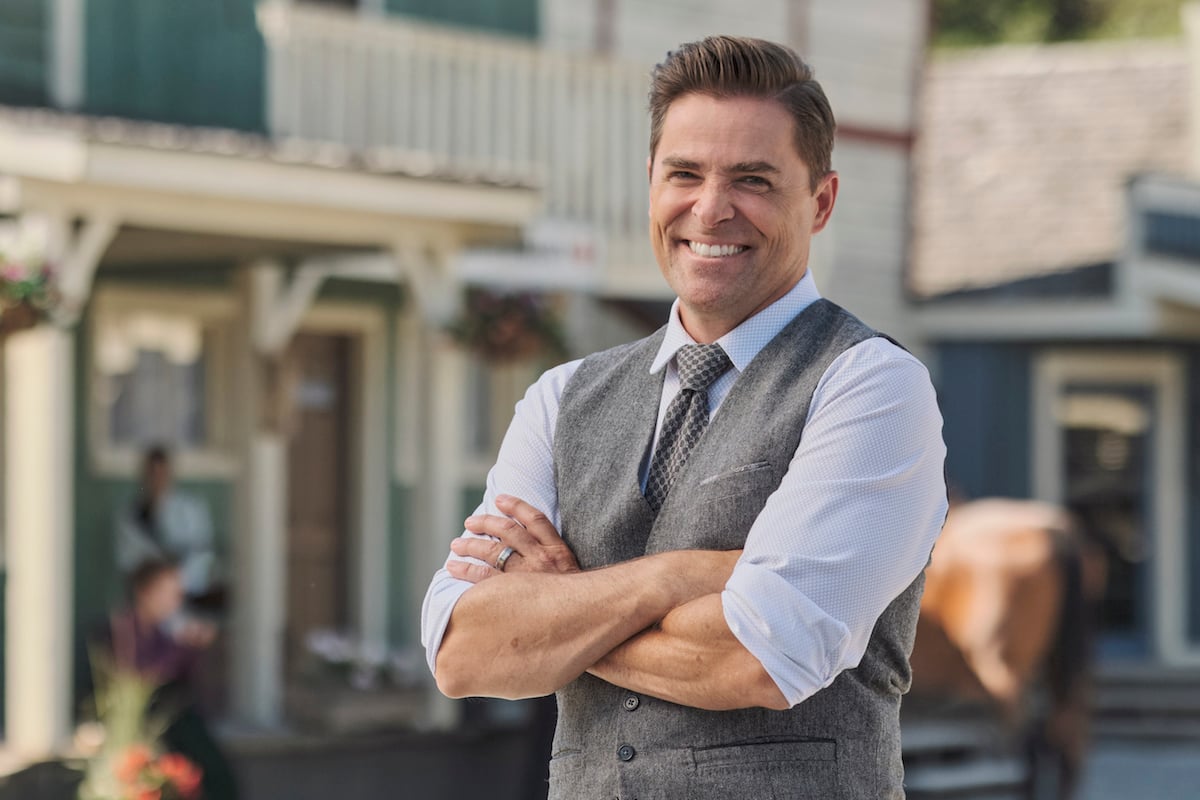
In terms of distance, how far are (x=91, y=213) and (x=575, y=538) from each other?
5.65 metres

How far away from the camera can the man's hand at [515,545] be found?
8.38 feet

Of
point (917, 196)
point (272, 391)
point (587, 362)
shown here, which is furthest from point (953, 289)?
point (587, 362)

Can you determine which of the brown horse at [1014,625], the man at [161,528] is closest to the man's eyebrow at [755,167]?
the brown horse at [1014,625]

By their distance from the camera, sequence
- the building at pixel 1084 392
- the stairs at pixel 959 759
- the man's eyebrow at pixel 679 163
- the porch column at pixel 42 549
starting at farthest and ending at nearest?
the building at pixel 1084 392 → the stairs at pixel 959 759 → the porch column at pixel 42 549 → the man's eyebrow at pixel 679 163

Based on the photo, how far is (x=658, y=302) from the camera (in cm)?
1304

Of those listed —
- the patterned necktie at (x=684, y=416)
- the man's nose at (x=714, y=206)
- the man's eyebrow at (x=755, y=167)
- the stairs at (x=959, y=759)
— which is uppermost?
the man's eyebrow at (x=755, y=167)

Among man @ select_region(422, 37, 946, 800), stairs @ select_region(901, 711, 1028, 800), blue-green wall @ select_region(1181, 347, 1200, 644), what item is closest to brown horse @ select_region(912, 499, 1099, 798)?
stairs @ select_region(901, 711, 1028, 800)

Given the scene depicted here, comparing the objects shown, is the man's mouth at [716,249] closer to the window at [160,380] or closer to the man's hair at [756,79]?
the man's hair at [756,79]

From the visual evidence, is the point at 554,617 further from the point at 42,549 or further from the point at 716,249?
the point at 42,549

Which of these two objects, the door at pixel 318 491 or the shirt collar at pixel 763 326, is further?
the door at pixel 318 491

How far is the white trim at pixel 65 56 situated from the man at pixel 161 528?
1.88 m

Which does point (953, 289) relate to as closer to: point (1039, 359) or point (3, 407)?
point (1039, 359)

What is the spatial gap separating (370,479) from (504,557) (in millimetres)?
9509

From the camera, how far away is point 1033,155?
17.2 metres
